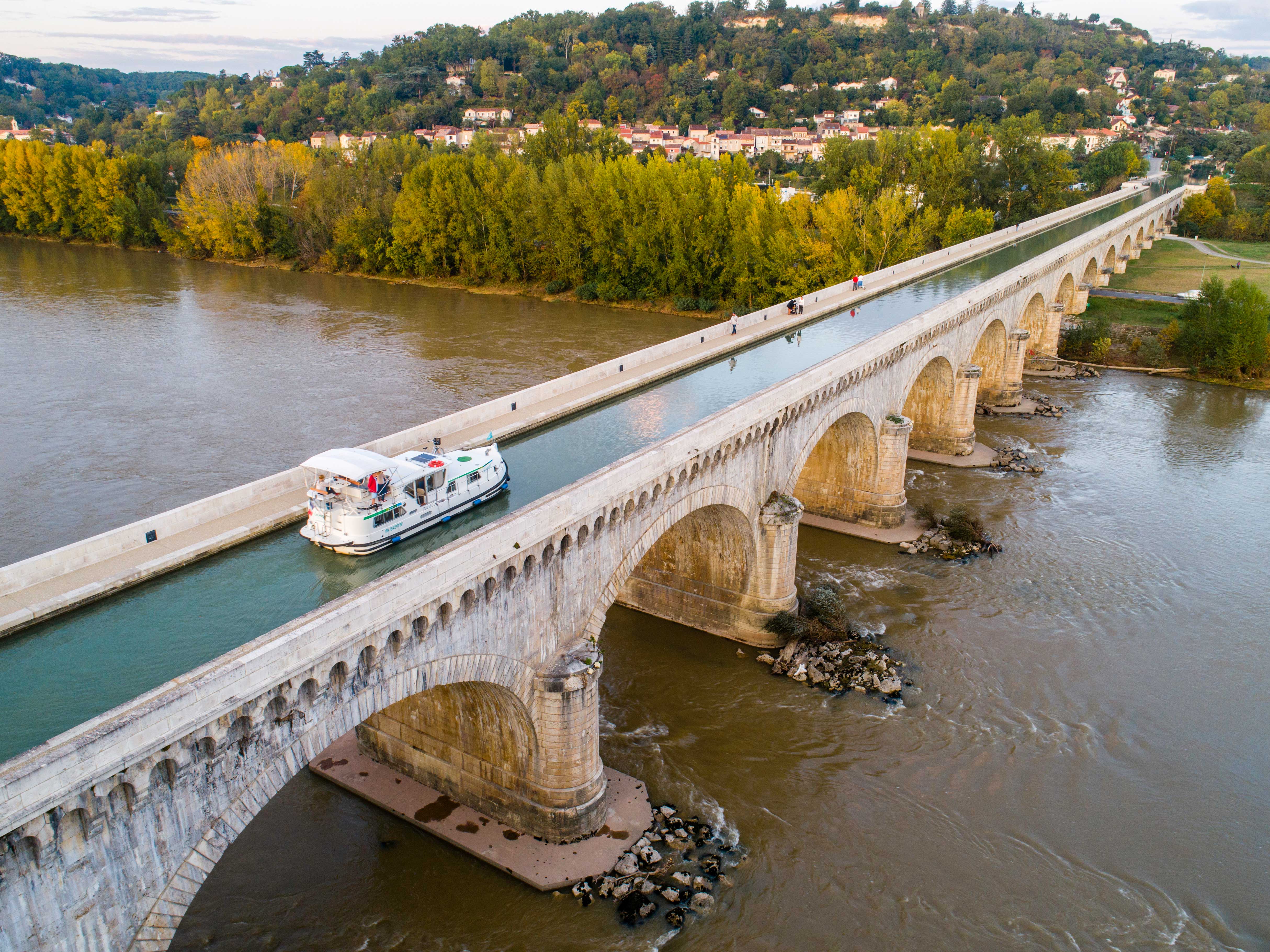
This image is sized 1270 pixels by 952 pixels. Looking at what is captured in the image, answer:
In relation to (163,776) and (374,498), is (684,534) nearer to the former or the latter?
(374,498)

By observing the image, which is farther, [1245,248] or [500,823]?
[1245,248]

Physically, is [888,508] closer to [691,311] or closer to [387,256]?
[691,311]

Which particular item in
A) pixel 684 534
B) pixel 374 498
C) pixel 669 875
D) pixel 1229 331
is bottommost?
pixel 669 875

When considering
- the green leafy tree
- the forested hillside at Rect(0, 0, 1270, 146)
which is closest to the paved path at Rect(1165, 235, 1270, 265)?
the green leafy tree

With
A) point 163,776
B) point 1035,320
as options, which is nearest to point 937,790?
point 163,776

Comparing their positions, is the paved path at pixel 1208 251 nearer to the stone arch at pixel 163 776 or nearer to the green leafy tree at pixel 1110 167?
the green leafy tree at pixel 1110 167

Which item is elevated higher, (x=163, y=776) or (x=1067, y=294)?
(x=163, y=776)

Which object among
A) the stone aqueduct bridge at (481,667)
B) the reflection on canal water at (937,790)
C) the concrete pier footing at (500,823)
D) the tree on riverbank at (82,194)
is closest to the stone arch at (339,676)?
the stone aqueduct bridge at (481,667)

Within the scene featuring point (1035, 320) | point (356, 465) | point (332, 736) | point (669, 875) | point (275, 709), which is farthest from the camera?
point (1035, 320)
